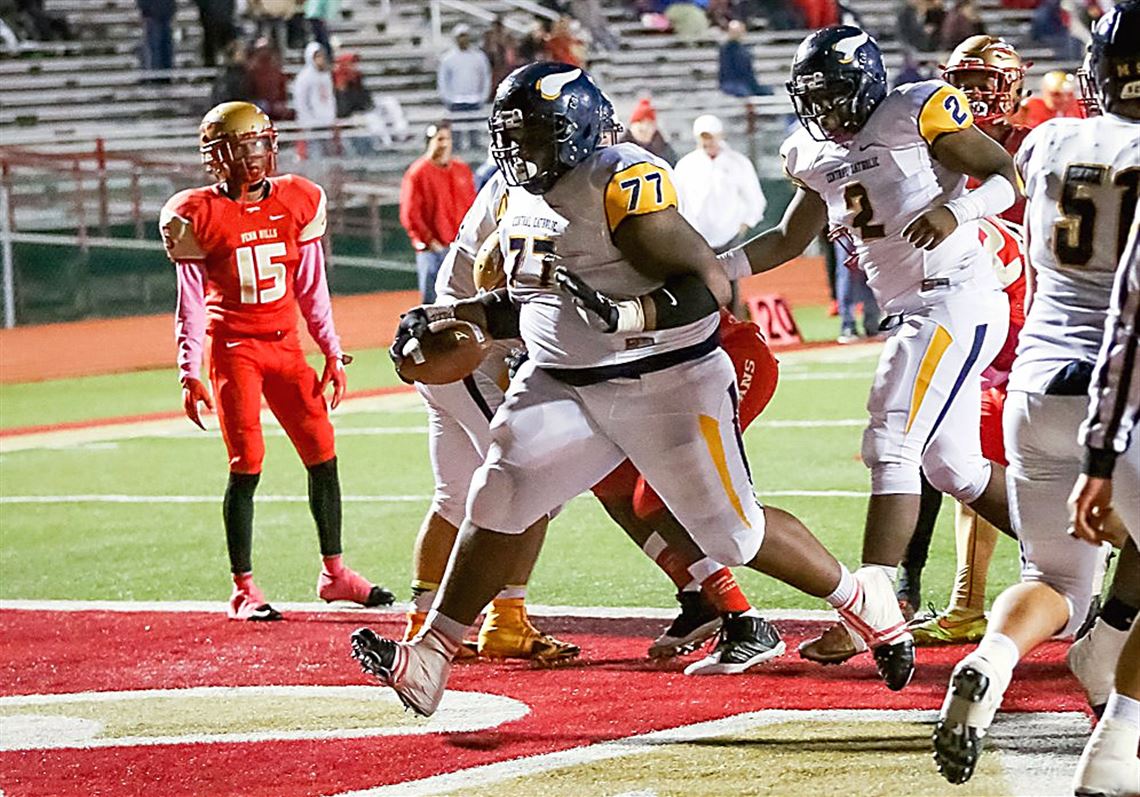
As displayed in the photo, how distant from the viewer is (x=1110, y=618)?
4328mm

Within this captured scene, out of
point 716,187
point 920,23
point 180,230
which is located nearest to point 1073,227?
point 180,230

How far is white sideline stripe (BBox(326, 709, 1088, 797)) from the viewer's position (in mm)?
4324

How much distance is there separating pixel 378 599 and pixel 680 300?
2.62m

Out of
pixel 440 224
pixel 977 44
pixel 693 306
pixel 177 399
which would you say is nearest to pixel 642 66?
pixel 440 224

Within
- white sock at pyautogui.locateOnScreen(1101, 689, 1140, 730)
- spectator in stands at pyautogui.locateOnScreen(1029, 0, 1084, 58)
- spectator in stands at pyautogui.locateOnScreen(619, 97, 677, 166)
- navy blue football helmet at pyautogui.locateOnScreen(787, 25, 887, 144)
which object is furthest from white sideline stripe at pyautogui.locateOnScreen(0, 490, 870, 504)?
spectator in stands at pyautogui.locateOnScreen(1029, 0, 1084, 58)

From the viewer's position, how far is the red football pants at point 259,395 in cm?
697

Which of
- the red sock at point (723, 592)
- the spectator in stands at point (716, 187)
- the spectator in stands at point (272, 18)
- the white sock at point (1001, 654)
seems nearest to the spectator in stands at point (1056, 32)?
the spectator in stands at point (272, 18)

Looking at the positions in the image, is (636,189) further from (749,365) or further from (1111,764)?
(1111,764)

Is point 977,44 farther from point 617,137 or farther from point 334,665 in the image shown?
point 334,665

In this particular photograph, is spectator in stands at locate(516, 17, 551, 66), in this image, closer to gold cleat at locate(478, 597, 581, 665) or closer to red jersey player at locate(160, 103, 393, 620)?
red jersey player at locate(160, 103, 393, 620)

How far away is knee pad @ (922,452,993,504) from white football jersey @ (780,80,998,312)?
18.5 inches

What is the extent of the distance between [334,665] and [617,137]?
6.12 feet

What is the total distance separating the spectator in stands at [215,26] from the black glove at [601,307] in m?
17.9

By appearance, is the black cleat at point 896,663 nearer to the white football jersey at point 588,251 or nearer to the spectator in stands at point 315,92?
the white football jersey at point 588,251
